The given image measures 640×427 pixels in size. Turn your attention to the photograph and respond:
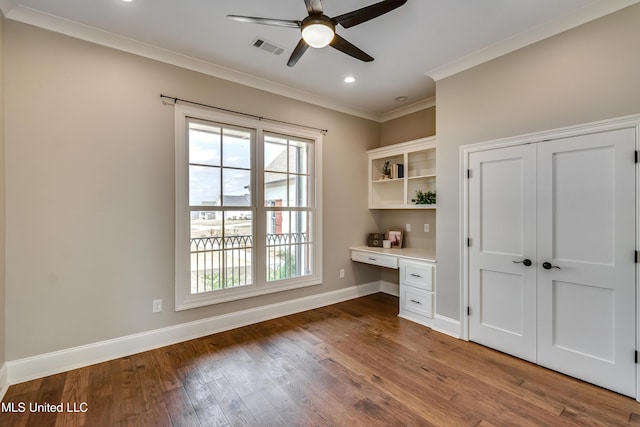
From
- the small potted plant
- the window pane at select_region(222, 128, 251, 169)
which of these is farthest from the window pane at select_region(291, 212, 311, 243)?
the small potted plant

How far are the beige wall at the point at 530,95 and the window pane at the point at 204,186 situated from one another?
2.57 meters

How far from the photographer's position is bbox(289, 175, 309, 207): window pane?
3.94 meters

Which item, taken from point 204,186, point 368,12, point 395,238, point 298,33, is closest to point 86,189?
point 204,186

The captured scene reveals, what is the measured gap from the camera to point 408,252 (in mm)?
4008

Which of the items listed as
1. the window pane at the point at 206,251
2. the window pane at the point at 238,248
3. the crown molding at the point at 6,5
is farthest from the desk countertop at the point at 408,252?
the crown molding at the point at 6,5

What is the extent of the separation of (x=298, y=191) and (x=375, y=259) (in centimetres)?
147

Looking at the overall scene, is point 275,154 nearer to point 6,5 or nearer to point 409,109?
point 409,109

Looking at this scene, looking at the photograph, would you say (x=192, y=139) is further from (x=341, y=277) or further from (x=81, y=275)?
(x=341, y=277)

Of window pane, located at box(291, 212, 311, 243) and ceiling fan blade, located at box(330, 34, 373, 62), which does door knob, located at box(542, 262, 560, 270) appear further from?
window pane, located at box(291, 212, 311, 243)

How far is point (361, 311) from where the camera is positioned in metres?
3.91

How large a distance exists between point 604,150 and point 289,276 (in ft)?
11.1

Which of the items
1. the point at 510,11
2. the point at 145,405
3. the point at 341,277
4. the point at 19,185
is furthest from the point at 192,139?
the point at 510,11

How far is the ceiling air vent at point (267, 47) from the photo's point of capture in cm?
272

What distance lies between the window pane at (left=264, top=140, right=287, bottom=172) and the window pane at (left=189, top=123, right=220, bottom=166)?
0.62m
